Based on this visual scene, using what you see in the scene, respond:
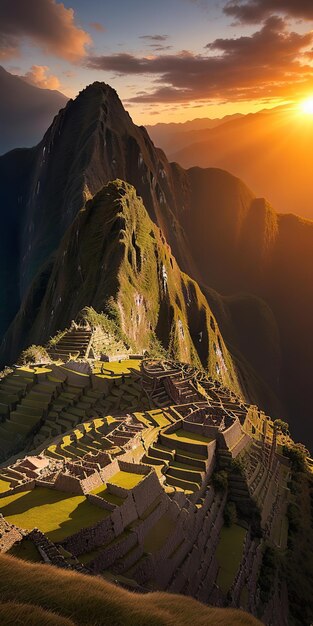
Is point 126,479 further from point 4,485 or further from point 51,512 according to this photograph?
point 4,485

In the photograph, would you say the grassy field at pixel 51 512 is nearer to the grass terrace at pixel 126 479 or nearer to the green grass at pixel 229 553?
the grass terrace at pixel 126 479

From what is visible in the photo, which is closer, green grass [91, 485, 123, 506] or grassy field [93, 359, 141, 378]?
green grass [91, 485, 123, 506]

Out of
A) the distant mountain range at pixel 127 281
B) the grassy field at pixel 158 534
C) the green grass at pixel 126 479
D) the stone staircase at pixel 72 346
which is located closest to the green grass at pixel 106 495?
the green grass at pixel 126 479

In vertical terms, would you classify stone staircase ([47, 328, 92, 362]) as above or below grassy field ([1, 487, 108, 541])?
above

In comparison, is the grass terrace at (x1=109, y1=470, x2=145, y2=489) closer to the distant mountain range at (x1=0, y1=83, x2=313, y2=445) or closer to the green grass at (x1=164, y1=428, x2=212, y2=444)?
the green grass at (x1=164, y1=428, x2=212, y2=444)

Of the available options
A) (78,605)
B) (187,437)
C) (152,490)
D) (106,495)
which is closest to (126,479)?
(152,490)

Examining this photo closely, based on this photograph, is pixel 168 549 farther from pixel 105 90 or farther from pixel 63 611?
pixel 105 90

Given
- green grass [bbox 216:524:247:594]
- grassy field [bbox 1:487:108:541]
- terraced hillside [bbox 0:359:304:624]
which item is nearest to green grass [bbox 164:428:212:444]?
terraced hillside [bbox 0:359:304:624]
